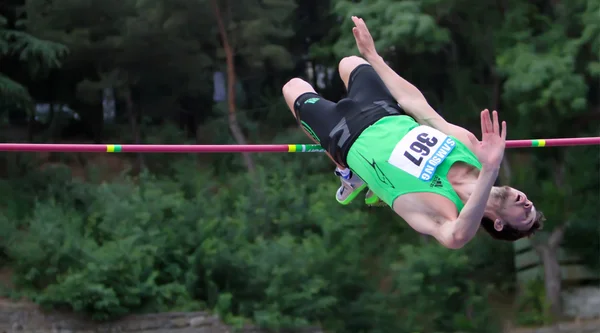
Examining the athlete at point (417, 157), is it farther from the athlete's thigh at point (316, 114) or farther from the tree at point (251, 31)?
the tree at point (251, 31)

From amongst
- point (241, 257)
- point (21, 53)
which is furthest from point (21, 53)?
point (241, 257)

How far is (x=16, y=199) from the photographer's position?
8992mm

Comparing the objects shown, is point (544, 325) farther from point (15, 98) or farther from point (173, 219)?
point (15, 98)

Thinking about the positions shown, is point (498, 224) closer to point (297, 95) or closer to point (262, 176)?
point (297, 95)

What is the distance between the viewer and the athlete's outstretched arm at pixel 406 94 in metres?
3.65

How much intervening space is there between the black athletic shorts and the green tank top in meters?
0.06

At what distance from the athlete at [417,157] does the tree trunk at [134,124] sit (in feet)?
22.0

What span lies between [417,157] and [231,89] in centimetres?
723

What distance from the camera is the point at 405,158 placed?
11.0 ft

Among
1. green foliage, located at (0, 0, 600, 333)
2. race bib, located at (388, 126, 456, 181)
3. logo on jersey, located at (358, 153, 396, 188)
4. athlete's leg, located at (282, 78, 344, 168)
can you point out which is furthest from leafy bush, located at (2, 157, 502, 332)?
race bib, located at (388, 126, 456, 181)

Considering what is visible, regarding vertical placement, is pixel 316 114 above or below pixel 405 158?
above

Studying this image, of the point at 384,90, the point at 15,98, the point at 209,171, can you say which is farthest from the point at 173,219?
the point at 384,90

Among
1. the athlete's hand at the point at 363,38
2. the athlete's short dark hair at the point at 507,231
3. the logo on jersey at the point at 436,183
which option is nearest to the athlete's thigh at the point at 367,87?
the athlete's hand at the point at 363,38

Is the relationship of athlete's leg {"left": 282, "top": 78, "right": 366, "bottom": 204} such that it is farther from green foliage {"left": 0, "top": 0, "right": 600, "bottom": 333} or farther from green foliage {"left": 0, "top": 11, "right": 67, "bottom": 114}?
green foliage {"left": 0, "top": 11, "right": 67, "bottom": 114}
